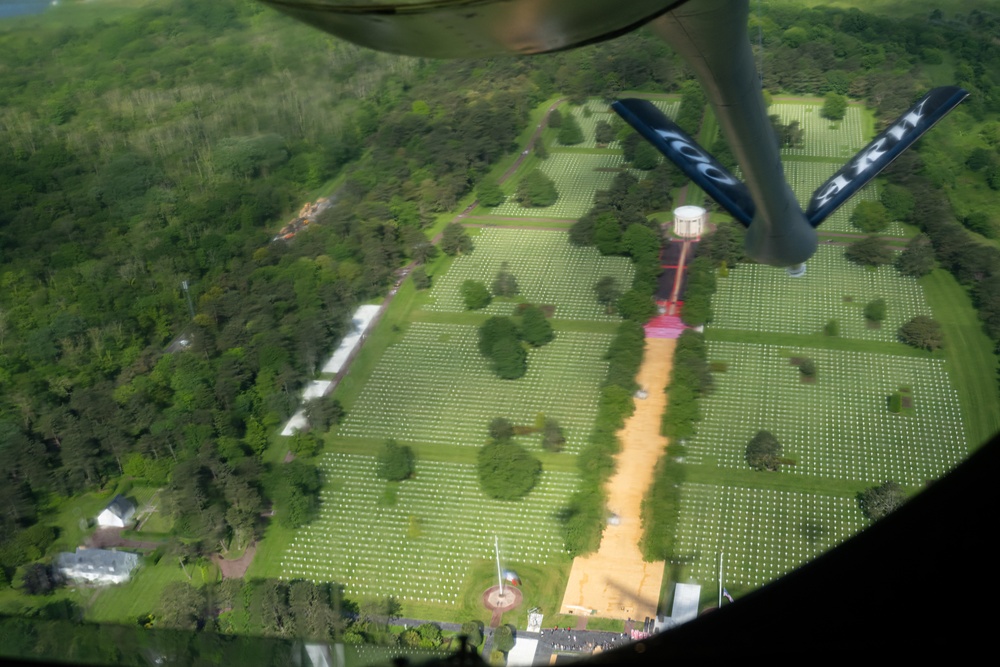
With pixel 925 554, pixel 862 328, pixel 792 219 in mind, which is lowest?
pixel 862 328

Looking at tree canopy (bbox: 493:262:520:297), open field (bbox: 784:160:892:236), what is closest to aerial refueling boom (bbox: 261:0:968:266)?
tree canopy (bbox: 493:262:520:297)

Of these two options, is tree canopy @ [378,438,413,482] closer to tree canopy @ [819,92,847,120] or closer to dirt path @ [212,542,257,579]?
dirt path @ [212,542,257,579]

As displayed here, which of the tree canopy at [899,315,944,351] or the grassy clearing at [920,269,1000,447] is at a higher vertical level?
the tree canopy at [899,315,944,351]

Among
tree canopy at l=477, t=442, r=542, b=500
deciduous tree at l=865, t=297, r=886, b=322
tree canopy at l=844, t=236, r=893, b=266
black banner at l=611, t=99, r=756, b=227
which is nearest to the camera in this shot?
black banner at l=611, t=99, r=756, b=227

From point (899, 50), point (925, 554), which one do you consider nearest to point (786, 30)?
point (899, 50)

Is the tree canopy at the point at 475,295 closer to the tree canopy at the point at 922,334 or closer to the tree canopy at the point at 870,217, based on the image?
the tree canopy at the point at 922,334

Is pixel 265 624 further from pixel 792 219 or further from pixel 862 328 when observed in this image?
pixel 862 328

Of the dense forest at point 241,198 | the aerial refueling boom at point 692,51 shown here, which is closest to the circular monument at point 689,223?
the dense forest at point 241,198
